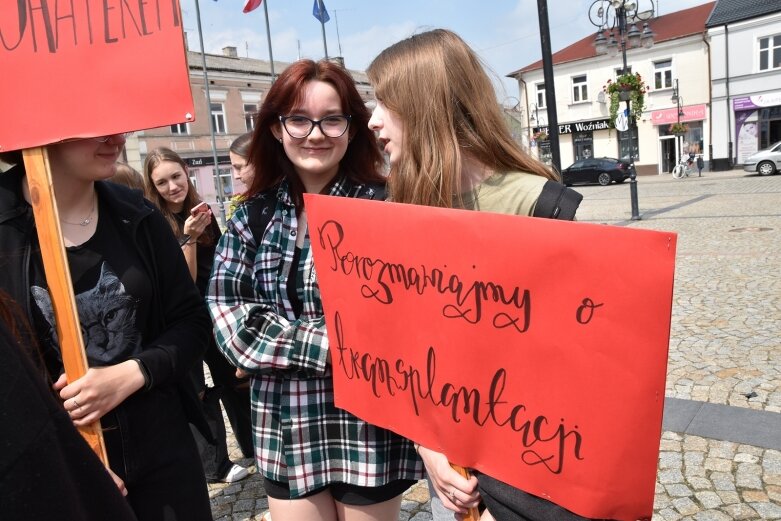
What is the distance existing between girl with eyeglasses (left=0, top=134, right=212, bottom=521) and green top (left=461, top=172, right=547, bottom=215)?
0.88 m

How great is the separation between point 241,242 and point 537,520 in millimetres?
1039

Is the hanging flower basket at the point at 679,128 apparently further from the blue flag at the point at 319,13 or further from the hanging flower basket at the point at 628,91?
the blue flag at the point at 319,13

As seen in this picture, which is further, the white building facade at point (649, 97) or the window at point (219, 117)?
the window at point (219, 117)

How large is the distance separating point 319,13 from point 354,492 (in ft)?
62.9

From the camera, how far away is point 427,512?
2730 millimetres

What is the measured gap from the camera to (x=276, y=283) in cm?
159

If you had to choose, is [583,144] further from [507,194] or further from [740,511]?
[507,194]

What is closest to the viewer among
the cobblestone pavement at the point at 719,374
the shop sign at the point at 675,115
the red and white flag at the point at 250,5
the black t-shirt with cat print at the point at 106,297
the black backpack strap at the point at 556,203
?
the black backpack strap at the point at 556,203

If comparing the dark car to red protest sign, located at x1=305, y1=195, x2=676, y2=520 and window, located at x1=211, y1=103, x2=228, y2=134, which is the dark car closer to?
window, located at x1=211, y1=103, x2=228, y2=134

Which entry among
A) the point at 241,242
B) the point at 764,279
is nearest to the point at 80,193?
the point at 241,242

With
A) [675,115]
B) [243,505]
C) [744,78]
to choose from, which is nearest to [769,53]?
[744,78]

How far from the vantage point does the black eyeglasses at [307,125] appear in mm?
1601

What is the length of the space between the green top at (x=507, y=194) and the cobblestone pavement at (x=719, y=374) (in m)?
0.32

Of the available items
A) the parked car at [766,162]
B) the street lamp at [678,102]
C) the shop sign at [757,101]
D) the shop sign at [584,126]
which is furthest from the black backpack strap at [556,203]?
the shop sign at [584,126]
